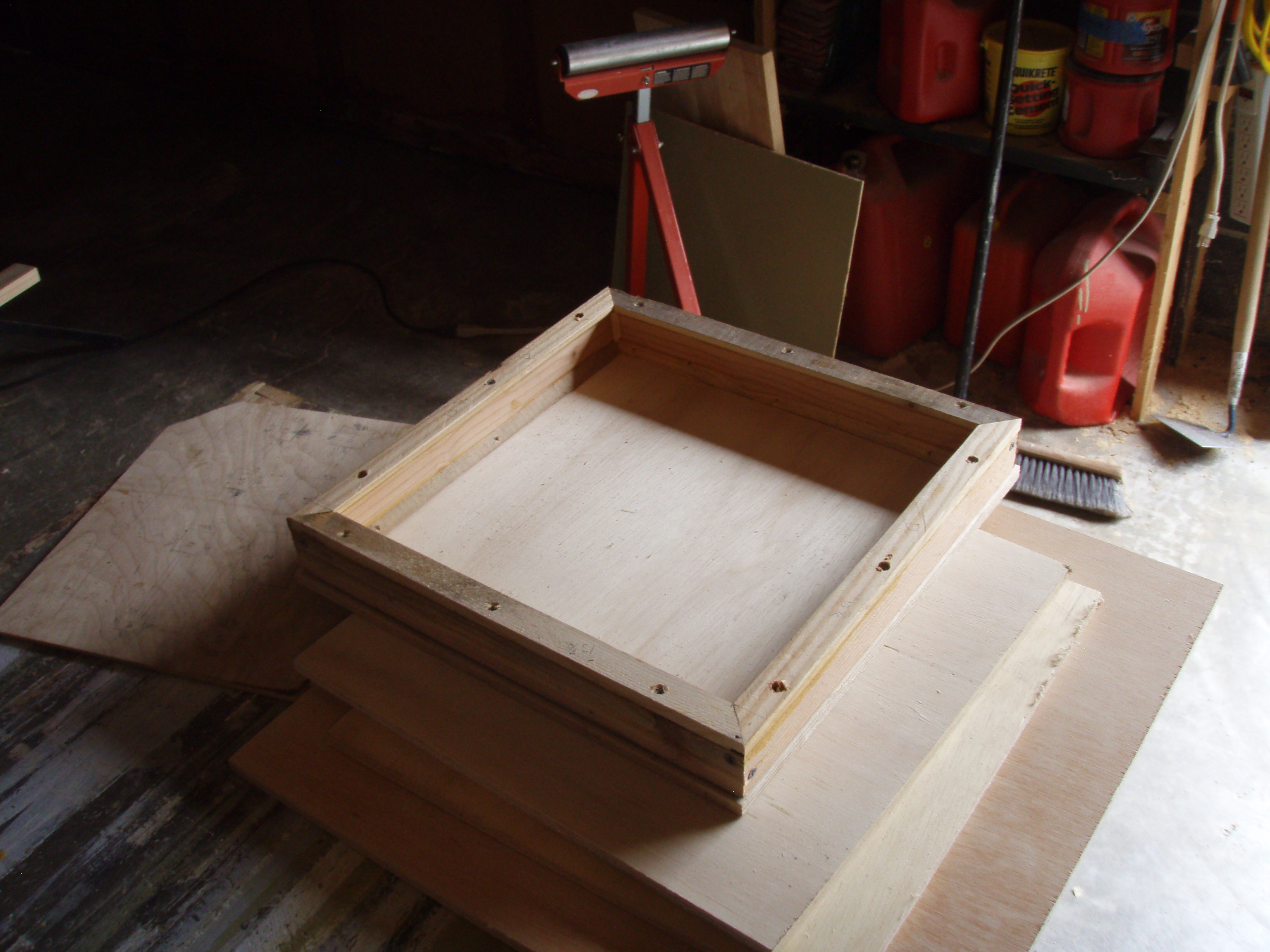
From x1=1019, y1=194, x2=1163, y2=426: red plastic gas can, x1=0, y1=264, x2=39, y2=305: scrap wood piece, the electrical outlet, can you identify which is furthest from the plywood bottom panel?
x1=0, y1=264, x2=39, y2=305: scrap wood piece

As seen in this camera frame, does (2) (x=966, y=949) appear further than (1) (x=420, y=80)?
No

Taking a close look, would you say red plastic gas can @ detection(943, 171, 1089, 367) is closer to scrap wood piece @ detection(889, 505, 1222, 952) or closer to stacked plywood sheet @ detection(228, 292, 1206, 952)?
scrap wood piece @ detection(889, 505, 1222, 952)

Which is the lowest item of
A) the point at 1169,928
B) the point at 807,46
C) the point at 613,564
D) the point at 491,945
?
the point at 1169,928

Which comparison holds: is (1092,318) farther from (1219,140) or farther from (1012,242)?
(1219,140)

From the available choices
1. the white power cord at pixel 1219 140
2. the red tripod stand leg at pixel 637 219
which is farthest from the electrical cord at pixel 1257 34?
the red tripod stand leg at pixel 637 219

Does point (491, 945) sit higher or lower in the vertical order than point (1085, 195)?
lower

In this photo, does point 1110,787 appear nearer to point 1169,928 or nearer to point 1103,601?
point 1169,928

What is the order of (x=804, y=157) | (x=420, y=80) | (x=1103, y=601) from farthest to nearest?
(x=420, y=80)
(x=804, y=157)
(x=1103, y=601)

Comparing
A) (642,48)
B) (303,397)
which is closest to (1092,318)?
(642,48)

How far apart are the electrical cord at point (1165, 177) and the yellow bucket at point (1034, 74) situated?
0.25 m

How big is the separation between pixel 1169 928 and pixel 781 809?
2.16 ft

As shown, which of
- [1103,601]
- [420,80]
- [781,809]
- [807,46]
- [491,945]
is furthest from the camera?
[420,80]

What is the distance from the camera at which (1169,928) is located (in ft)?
4.81

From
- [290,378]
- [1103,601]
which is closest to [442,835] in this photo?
[1103,601]
